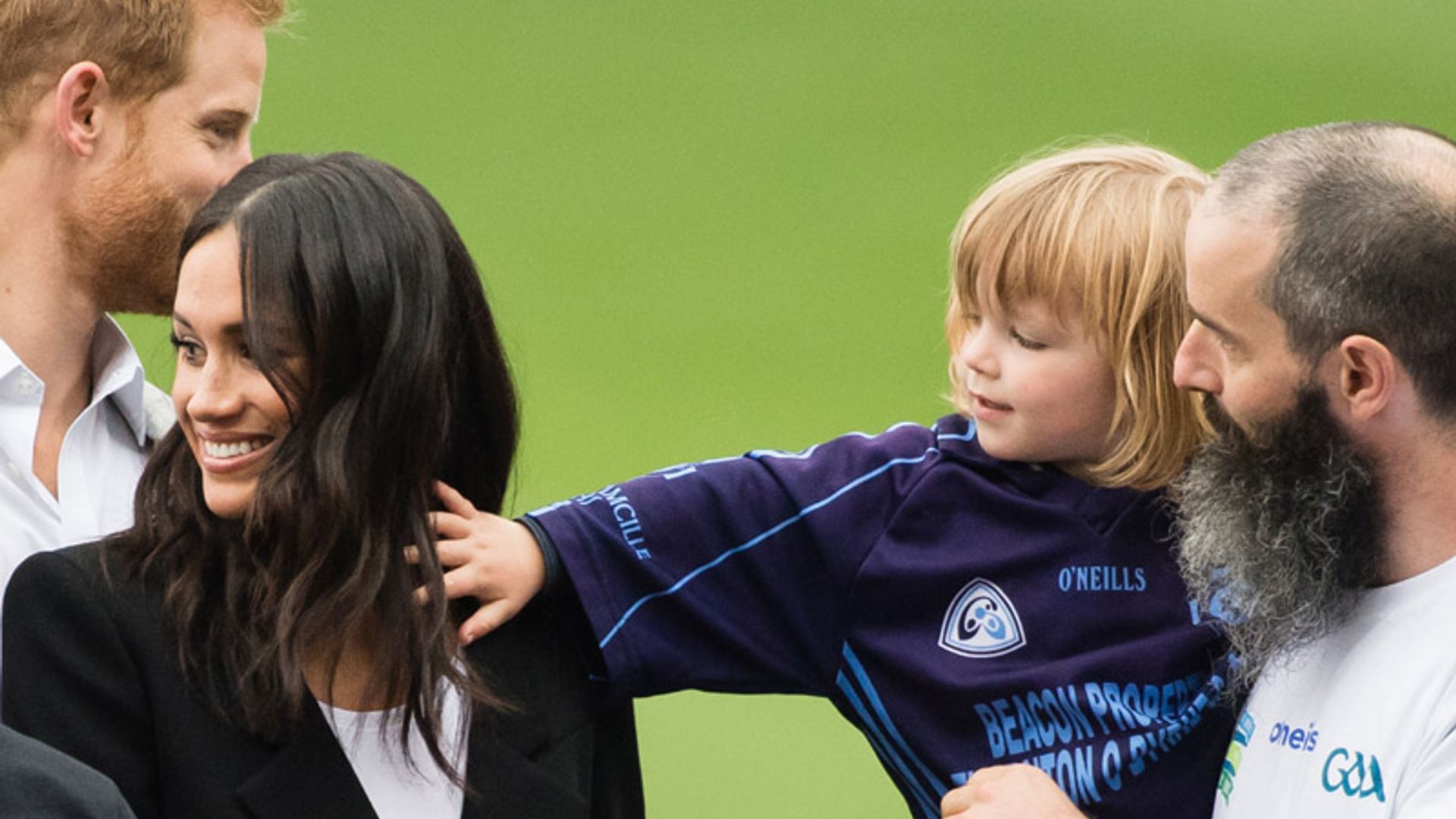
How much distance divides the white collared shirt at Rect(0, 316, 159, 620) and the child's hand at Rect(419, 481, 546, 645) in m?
0.44

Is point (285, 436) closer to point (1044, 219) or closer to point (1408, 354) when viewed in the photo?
point (1044, 219)

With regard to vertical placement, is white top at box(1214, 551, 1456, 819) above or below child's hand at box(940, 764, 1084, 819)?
above

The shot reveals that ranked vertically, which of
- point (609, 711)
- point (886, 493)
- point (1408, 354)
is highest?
point (1408, 354)

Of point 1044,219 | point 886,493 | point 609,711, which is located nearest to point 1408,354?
point 1044,219

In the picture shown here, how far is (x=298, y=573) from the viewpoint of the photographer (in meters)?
1.91

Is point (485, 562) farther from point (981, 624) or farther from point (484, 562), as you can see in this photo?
point (981, 624)

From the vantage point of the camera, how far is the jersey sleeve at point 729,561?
208 centimetres

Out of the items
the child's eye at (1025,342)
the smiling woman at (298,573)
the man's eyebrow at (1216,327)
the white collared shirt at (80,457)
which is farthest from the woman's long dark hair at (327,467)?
the man's eyebrow at (1216,327)

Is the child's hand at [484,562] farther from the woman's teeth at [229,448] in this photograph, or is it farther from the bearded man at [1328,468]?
the bearded man at [1328,468]

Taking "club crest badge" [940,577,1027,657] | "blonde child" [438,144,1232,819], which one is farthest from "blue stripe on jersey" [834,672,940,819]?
"club crest badge" [940,577,1027,657]

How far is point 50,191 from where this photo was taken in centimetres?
234

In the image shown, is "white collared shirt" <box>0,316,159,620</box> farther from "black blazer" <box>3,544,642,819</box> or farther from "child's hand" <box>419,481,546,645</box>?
"child's hand" <box>419,481,546,645</box>

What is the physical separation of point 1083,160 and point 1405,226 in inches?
17.2

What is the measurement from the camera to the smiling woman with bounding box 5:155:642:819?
1.84 meters
